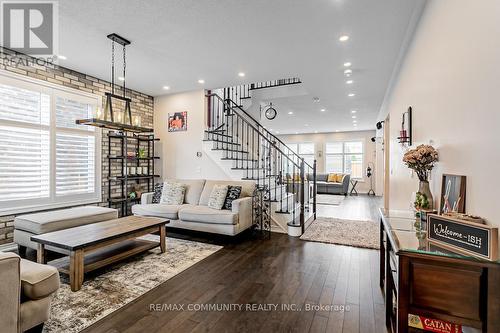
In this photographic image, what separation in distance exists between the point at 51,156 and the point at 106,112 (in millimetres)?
1794

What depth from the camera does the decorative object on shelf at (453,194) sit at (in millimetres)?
1653

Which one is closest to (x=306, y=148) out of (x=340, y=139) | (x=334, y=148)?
(x=334, y=148)

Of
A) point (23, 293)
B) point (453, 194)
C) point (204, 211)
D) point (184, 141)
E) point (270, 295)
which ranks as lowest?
point (270, 295)

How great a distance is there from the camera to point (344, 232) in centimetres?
472

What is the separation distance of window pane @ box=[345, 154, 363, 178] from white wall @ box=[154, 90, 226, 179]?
8.63 metres

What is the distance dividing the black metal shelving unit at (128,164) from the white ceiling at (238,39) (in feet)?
3.99

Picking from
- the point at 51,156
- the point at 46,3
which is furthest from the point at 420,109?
the point at 51,156

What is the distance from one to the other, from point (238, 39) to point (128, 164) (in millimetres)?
3910

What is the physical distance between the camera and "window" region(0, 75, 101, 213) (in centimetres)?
379

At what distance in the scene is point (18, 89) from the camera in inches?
153

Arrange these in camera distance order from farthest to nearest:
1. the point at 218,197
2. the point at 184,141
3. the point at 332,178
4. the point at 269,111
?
1. the point at 332,178
2. the point at 269,111
3. the point at 184,141
4. the point at 218,197

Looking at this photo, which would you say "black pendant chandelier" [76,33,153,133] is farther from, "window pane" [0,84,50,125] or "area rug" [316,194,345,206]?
"area rug" [316,194,345,206]

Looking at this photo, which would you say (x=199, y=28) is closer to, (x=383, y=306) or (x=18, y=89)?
(x=18, y=89)

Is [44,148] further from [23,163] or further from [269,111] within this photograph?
[269,111]
